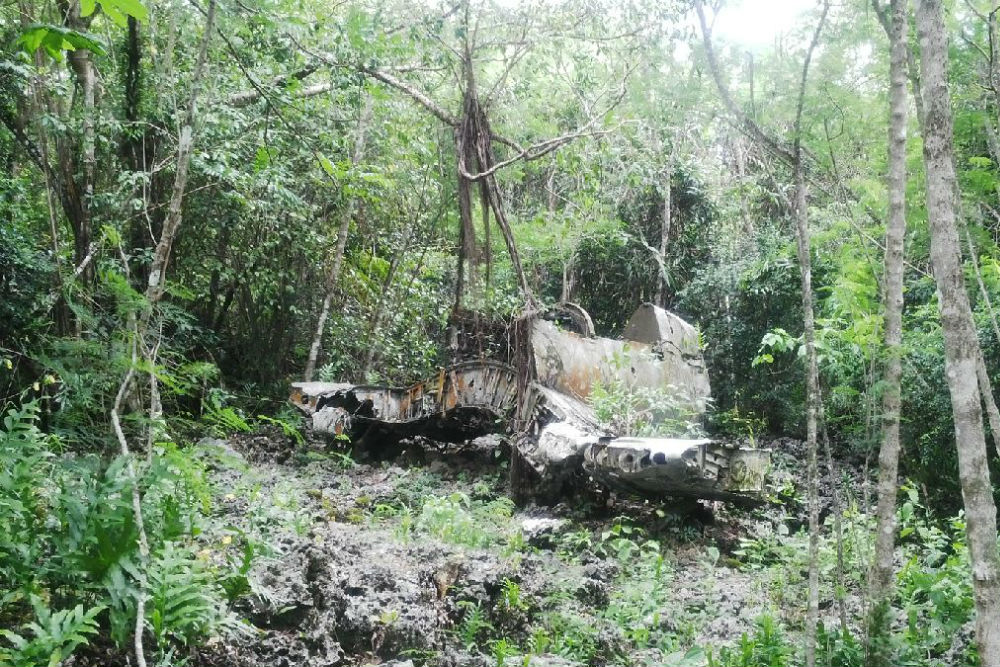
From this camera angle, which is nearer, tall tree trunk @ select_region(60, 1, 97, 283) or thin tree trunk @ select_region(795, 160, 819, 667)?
thin tree trunk @ select_region(795, 160, 819, 667)

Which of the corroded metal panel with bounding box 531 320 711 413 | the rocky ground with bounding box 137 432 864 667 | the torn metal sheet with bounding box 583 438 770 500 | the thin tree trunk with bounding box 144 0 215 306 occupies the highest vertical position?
the thin tree trunk with bounding box 144 0 215 306

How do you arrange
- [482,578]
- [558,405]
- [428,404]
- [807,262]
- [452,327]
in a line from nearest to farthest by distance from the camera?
[807,262], [482,578], [558,405], [428,404], [452,327]

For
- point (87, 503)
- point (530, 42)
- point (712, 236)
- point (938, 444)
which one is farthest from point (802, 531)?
point (712, 236)

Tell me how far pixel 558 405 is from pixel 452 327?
2867mm

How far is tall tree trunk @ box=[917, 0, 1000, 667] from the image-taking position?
3.83 m

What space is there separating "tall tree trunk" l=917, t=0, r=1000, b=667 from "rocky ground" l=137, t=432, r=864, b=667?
168 cm

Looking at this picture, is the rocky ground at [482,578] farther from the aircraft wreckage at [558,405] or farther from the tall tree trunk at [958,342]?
the tall tree trunk at [958,342]

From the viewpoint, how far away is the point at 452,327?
435 inches

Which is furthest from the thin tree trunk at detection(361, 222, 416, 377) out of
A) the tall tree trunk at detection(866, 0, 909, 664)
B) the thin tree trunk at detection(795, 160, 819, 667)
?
the tall tree trunk at detection(866, 0, 909, 664)

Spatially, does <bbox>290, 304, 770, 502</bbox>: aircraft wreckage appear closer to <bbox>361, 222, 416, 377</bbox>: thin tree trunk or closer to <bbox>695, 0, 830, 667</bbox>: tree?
<bbox>695, 0, 830, 667</bbox>: tree

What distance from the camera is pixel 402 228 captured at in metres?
14.3

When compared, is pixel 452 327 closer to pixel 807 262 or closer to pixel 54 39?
pixel 807 262

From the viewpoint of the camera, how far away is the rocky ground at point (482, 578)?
4.54 m

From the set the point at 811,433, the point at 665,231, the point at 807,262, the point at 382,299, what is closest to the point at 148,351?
the point at 811,433
